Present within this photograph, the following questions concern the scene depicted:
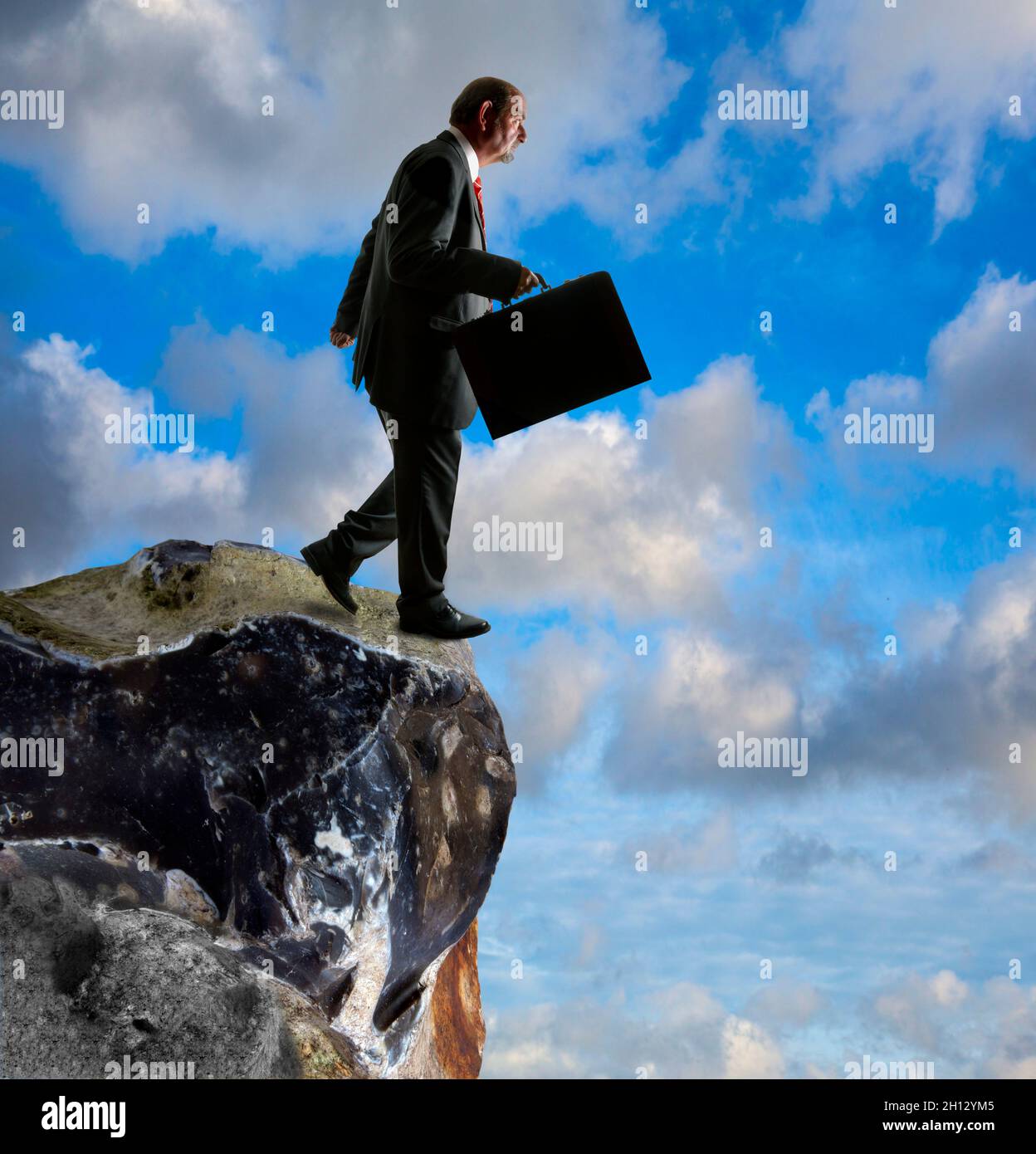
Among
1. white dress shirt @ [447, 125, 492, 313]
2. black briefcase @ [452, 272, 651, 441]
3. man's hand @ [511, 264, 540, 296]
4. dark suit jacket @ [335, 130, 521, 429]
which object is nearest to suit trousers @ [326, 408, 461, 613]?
dark suit jacket @ [335, 130, 521, 429]

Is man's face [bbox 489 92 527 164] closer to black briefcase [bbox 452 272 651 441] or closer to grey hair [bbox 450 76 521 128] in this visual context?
grey hair [bbox 450 76 521 128]

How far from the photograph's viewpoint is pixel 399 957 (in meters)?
4.78

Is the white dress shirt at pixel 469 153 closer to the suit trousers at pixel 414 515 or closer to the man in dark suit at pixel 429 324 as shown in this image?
the man in dark suit at pixel 429 324

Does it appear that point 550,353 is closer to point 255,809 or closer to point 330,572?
point 330,572

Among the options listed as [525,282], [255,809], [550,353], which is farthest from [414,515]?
[255,809]

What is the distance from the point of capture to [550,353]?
4.52m

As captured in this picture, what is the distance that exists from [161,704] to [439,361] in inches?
75.2

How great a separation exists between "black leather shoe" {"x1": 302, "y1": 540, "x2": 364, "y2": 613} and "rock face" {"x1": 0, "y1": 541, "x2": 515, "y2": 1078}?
71 mm

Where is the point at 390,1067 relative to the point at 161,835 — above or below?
below

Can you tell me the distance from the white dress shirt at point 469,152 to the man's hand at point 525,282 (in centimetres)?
72

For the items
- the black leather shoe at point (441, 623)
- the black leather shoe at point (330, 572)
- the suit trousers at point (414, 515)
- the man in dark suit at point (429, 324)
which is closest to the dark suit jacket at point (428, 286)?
the man in dark suit at point (429, 324)

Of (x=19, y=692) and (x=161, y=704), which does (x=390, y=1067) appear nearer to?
(x=161, y=704)
